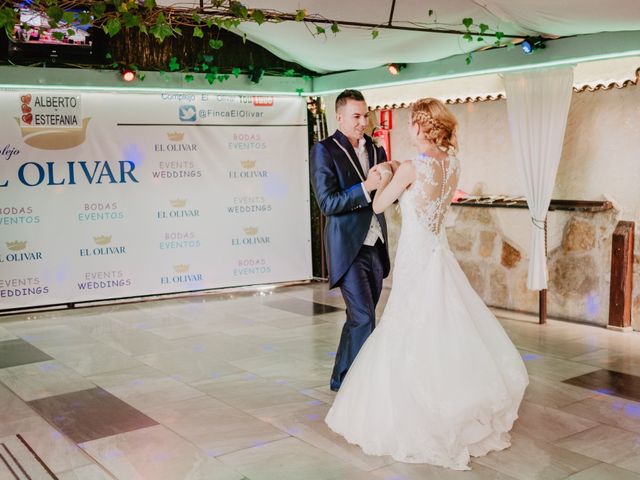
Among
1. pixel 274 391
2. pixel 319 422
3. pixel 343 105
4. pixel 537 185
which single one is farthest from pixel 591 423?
pixel 537 185

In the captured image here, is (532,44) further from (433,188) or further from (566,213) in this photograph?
(433,188)

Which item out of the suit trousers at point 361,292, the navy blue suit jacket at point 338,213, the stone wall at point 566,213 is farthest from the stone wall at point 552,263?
the navy blue suit jacket at point 338,213

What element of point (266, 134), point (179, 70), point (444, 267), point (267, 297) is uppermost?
point (179, 70)

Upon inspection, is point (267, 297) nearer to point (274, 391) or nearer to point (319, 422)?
point (274, 391)

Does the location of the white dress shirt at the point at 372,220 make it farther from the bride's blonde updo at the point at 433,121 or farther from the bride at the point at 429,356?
the bride's blonde updo at the point at 433,121

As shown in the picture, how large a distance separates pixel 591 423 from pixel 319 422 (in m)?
1.51

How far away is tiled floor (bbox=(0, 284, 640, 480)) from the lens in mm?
3660

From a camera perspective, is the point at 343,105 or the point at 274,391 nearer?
the point at 343,105

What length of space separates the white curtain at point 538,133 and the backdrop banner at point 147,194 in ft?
10.1

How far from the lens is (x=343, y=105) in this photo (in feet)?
14.5

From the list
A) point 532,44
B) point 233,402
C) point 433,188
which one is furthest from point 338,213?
point 532,44

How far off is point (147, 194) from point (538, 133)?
409cm

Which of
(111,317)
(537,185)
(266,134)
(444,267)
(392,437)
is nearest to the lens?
(392,437)

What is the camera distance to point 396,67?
7703 millimetres
